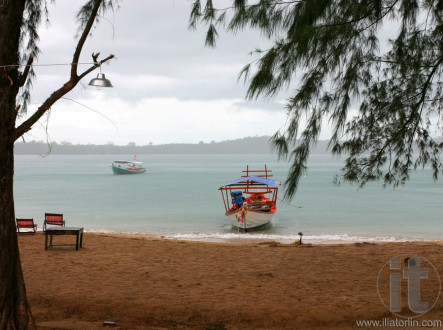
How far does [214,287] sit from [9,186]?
3410 mm

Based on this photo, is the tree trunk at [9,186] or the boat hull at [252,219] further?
the boat hull at [252,219]

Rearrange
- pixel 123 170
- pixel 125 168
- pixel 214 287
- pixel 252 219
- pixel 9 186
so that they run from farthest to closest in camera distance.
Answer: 1. pixel 125 168
2. pixel 123 170
3. pixel 252 219
4. pixel 214 287
5. pixel 9 186

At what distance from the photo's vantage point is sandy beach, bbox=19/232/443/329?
447 cm

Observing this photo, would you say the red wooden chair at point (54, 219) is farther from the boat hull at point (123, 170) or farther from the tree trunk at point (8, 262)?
the boat hull at point (123, 170)

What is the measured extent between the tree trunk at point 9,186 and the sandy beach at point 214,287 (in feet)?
2.35

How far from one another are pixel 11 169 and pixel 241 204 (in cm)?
2030

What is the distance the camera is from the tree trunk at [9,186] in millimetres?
3166

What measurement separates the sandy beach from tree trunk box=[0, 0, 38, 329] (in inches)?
28.2

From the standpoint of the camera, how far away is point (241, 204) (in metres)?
23.2

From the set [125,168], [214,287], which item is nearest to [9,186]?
[214,287]

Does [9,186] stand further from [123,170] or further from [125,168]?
[125,168]

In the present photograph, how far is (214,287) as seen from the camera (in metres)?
5.81

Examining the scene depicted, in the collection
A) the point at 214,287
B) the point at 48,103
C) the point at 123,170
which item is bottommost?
the point at 123,170

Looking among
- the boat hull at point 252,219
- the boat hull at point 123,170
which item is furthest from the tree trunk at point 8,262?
the boat hull at point 123,170
